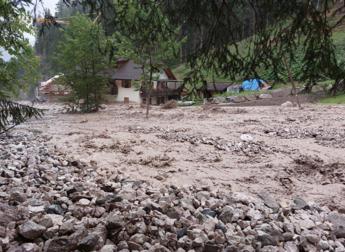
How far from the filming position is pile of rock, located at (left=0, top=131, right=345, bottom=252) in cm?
407

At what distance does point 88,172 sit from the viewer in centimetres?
840

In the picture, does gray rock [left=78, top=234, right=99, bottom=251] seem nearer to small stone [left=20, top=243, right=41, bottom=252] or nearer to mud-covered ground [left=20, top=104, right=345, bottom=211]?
small stone [left=20, top=243, right=41, bottom=252]

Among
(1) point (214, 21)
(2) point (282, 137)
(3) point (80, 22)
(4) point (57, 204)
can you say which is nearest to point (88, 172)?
(4) point (57, 204)

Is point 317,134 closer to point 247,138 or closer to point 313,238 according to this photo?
point 247,138

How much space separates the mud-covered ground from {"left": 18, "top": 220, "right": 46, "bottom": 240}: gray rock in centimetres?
415

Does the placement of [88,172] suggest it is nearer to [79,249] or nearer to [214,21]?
[79,249]

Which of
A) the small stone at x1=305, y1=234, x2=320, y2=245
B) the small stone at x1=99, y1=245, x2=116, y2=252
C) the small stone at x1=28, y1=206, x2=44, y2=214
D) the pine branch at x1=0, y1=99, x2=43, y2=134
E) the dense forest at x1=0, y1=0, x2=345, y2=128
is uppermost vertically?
the dense forest at x1=0, y1=0, x2=345, y2=128

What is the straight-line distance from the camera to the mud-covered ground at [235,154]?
8445 millimetres

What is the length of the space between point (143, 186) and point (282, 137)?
8101mm

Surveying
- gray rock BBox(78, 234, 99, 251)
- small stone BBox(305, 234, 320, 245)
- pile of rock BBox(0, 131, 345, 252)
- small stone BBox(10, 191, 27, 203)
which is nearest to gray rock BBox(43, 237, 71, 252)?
pile of rock BBox(0, 131, 345, 252)

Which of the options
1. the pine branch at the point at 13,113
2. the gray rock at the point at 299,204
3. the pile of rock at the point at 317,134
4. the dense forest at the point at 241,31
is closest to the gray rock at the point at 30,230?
the pine branch at the point at 13,113

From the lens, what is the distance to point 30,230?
3.99m

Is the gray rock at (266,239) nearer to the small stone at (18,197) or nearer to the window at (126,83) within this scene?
the small stone at (18,197)

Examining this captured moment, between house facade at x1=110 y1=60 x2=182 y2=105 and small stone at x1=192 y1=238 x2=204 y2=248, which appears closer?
small stone at x1=192 y1=238 x2=204 y2=248
